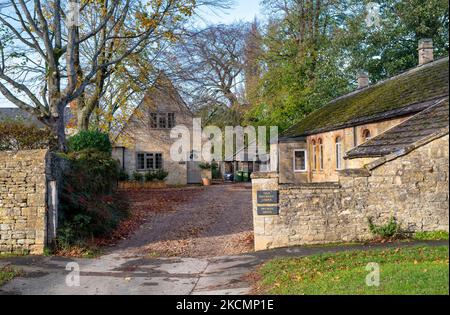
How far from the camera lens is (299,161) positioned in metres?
31.2

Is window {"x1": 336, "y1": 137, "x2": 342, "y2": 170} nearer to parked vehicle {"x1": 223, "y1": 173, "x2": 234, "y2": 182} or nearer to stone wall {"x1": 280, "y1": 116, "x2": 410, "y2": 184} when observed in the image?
stone wall {"x1": 280, "y1": 116, "x2": 410, "y2": 184}

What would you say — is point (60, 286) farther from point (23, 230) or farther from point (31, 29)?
point (31, 29)

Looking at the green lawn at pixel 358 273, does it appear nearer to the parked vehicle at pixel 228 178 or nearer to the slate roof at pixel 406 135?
the slate roof at pixel 406 135

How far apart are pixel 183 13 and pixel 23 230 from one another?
12.2 m

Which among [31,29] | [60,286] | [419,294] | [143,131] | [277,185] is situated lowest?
[60,286]

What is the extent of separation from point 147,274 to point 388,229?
600cm

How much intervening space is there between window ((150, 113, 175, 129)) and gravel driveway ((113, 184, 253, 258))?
12484mm

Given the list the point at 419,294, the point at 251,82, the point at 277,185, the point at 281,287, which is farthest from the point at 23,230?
the point at 251,82

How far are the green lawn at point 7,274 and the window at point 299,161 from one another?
2231 cm

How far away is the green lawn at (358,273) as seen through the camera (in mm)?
6996

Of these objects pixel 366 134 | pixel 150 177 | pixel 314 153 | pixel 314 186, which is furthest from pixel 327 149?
pixel 150 177

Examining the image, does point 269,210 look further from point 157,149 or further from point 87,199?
point 157,149

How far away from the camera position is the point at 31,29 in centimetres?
1991

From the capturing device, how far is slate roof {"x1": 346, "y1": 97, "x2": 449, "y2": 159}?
12.0m
